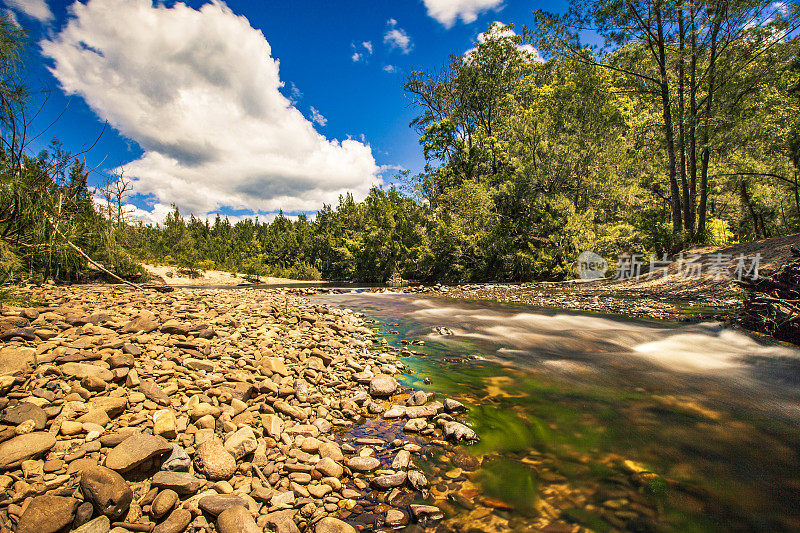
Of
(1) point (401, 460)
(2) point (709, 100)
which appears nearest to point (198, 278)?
(1) point (401, 460)

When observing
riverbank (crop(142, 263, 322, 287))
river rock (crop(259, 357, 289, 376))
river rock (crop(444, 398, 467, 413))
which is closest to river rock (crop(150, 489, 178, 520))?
river rock (crop(259, 357, 289, 376))

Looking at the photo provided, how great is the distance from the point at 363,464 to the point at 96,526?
6.59ft

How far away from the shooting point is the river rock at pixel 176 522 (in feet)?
7.15

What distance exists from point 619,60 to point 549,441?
2356cm

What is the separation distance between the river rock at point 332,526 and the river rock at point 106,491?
1387 millimetres

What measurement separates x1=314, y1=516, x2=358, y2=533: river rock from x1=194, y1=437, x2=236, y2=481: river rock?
0.99 m

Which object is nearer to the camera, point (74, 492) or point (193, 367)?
point (74, 492)

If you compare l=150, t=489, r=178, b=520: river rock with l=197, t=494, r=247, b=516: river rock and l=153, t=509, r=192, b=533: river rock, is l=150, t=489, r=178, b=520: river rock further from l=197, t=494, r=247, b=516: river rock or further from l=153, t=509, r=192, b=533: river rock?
l=197, t=494, r=247, b=516: river rock

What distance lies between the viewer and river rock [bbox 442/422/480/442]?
3.66 metres

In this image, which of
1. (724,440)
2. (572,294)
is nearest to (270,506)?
(724,440)

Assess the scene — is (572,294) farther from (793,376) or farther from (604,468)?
(604,468)

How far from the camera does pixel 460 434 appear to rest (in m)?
3.67

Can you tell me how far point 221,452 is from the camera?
2885 millimetres

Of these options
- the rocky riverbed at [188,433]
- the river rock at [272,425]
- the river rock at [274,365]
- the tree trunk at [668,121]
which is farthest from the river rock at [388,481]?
the tree trunk at [668,121]
